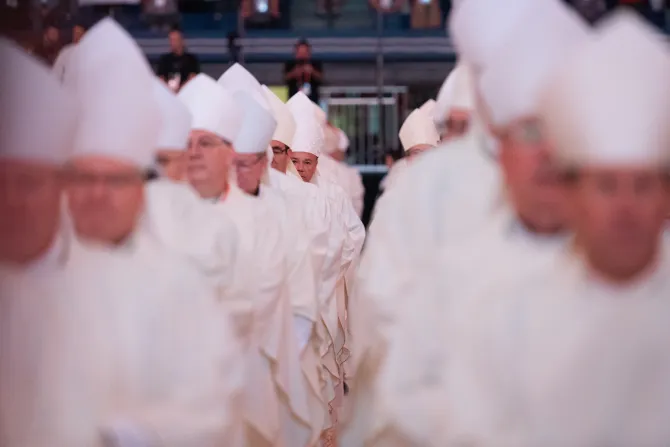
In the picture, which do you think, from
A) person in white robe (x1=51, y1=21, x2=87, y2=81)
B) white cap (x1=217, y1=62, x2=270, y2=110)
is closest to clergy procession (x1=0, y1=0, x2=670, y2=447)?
person in white robe (x1=51, y1=21, x2=87, y2=81)

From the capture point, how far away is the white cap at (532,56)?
3311mm

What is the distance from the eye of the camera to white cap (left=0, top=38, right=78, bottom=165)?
3.17 m

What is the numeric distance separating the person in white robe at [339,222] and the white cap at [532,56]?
13.0 feet

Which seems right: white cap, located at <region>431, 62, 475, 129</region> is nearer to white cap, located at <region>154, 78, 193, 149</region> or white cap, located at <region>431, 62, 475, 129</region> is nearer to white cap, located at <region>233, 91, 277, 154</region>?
white cap, located at <region>154, 78, 193, 149</region>

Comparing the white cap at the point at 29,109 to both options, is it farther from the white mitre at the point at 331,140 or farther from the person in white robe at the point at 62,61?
the white mitre at the point at 331,140

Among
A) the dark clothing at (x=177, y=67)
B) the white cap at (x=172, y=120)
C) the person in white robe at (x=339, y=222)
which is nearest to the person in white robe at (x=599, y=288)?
the white cap at (x=172, y=120)

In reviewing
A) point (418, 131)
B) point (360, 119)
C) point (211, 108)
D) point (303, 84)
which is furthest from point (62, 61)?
point (360, 119)

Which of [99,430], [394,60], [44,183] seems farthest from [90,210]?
[394,60]

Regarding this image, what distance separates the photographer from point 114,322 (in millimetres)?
3314

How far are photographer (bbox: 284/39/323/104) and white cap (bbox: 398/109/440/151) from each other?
2.26 m

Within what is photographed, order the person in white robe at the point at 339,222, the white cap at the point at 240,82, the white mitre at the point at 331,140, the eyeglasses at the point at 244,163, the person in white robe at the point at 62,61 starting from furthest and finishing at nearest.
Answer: the white mitre at the point at 331,140 → the person in white robe at the point at 339,222 → the white cap at the point at 240,82 → the eyeglasses at the point at 244,163 → the person in white robe at the point at 62,61

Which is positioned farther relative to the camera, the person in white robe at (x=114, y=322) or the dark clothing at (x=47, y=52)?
the dark clothing at (x=47, y=52)

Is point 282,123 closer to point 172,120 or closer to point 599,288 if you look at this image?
point 172,120

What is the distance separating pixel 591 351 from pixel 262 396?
Answer: 244cm
